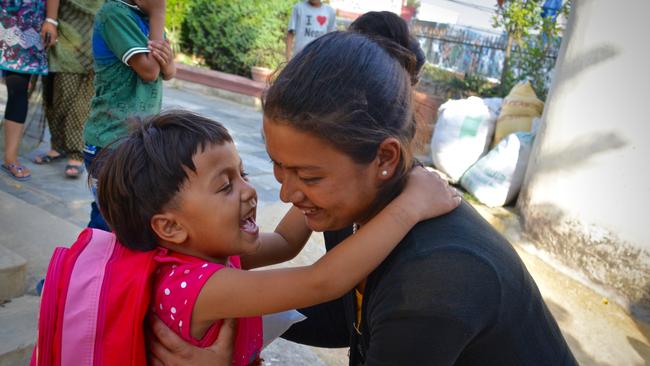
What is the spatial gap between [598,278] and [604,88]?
4.14 ft

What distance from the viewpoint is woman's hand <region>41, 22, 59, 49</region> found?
3.71 metres

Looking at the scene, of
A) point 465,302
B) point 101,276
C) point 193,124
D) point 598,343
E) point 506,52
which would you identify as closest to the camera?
point 465,302

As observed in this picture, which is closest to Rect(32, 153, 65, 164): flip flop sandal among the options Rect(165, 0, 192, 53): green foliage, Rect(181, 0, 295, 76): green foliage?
Rect(181, 0, 295, 76): green foliage

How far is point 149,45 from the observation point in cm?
251

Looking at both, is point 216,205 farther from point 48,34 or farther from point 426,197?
Result: point 48,34

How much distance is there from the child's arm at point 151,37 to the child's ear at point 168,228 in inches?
50.8

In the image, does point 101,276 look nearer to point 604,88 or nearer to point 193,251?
point 193,251

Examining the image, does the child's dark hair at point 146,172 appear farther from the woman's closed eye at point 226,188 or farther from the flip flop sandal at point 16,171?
the flip flop sandal at point 16,171

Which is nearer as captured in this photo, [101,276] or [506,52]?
[101,276]

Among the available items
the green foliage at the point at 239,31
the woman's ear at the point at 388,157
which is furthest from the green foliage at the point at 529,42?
the woman's ear at the point at 388,157

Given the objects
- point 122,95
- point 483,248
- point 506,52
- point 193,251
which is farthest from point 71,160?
point 506,52

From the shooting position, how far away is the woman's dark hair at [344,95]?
117 cm

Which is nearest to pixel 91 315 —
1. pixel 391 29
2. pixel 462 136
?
→ pixel 391 29

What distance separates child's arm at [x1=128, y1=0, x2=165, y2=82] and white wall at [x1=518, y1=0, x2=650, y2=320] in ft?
9.28
